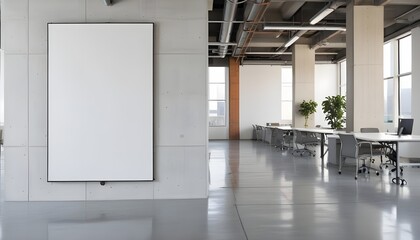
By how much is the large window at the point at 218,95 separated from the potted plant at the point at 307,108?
522 cm

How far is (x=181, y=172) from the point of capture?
5125mm

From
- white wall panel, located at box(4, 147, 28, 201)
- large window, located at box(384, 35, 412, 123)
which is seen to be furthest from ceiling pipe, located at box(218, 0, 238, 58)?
large window, located at box(384, 35, 412, 123)

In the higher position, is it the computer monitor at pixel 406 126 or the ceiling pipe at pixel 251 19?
the ceiling pipe at pixel 251 19

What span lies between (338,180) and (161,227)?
3953 millimetres

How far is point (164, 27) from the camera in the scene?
16.7ft

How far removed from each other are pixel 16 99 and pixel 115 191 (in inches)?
74.3

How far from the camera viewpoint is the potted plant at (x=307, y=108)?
1418 cm

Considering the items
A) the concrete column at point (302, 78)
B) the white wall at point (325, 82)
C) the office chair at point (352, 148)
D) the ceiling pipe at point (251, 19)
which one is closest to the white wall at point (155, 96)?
the office chair at point (352, 148)

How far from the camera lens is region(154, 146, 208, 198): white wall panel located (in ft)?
16.8

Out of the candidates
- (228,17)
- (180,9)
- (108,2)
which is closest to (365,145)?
(180,9)

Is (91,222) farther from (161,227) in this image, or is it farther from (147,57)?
(147,57)

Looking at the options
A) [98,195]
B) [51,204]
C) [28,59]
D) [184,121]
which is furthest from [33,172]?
[184,121]

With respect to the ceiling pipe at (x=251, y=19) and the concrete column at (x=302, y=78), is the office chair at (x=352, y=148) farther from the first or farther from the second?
the concrete column at (x=302, y=78)

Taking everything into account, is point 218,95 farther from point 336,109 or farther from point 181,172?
point 181,172
